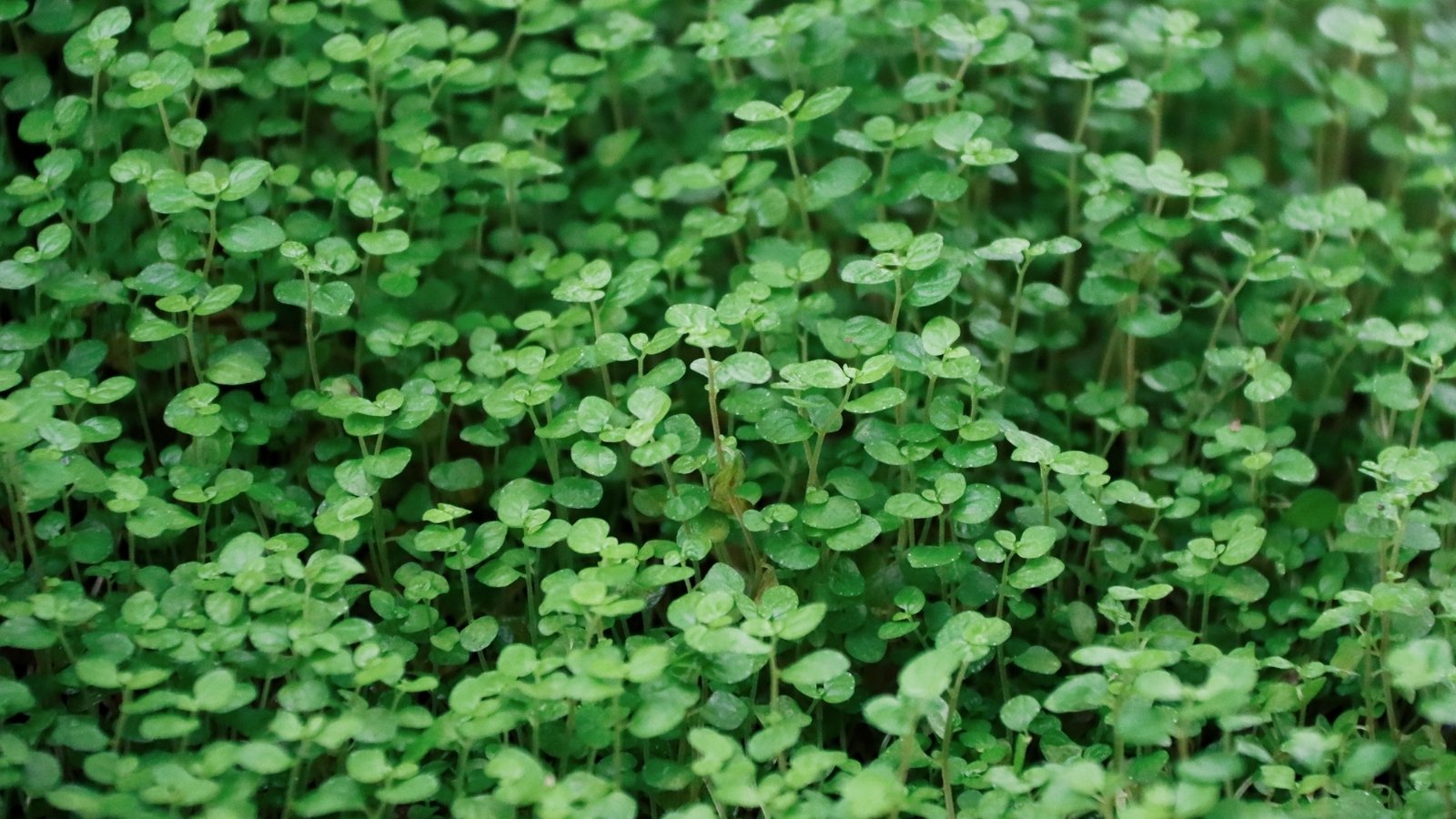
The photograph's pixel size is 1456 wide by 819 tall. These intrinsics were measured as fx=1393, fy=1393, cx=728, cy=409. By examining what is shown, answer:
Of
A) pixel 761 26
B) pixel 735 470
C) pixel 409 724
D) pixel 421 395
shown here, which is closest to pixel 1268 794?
pixel 735 470

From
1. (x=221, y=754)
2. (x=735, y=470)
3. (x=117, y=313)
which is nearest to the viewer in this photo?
(x=221, y=754)

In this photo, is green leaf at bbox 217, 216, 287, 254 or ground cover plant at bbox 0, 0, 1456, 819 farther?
green leaf at bbox 217, 216, 287, 254

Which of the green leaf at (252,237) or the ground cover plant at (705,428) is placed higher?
the green leaf at (252,237)

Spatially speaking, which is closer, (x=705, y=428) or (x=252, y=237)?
(x=252, y=237)

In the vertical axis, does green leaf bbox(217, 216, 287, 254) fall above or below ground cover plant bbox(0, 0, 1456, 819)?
above

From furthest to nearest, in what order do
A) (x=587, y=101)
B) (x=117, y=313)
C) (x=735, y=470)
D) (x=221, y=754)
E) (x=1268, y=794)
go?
(x=587, y=101), (x=117, y=313), (x=735, y=470), (x=1268, y=794), (x=221, y=754)

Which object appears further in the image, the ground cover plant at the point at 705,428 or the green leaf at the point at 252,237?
the green leaf at the point at 252,237

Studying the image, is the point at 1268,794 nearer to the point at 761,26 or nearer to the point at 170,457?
the point at 761,26

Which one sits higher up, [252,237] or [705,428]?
[252,237]
